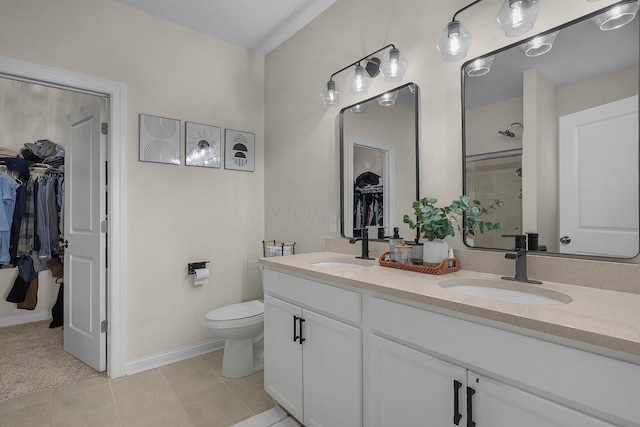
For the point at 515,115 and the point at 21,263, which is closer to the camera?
the point at 515,115

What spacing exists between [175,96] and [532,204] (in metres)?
2.54

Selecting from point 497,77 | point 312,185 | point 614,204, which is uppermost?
point 497,77

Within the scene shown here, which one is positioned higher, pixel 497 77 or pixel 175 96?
pixel 175 96

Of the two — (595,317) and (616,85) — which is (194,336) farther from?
(616,85)

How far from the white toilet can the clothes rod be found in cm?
168

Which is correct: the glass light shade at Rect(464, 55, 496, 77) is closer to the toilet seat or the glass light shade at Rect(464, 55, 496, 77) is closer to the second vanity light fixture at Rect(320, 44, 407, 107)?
the second vanity light fixture at Rect(320, 44, 407, 107)

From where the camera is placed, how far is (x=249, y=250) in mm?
2994

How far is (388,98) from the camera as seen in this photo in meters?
1.98

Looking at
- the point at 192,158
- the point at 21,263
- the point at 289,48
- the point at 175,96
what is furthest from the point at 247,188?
the point at 21,263

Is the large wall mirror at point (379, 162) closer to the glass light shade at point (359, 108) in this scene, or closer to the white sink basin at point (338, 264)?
the glass light shade at point (359, 108)

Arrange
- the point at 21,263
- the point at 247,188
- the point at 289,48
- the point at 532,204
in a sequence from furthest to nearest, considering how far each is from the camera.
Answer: the point at 21,263
the point at 247,188
the point at 289,48
the point at 532,204

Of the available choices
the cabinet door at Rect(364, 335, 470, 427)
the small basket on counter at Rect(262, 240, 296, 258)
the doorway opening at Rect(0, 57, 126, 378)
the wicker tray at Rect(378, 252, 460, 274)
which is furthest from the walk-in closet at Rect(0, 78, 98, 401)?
the wicker tray at Rect(378, 252, 460, 274)

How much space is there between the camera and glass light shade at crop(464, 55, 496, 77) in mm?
1524

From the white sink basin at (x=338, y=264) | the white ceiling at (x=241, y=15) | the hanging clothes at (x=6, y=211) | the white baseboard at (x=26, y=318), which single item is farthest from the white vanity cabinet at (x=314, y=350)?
the white baseboard at (x=26, y=318)
